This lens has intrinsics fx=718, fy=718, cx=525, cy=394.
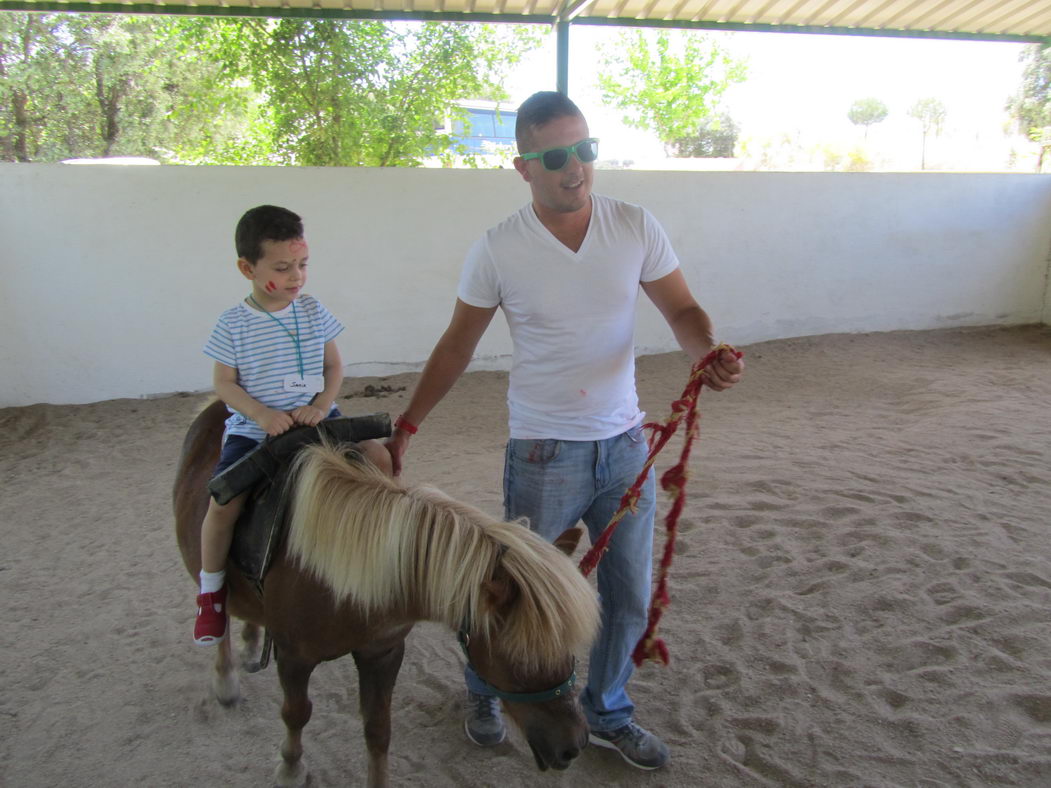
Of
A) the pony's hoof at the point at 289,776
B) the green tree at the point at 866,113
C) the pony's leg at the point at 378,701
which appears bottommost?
the pony's hoof at the point at 289,776

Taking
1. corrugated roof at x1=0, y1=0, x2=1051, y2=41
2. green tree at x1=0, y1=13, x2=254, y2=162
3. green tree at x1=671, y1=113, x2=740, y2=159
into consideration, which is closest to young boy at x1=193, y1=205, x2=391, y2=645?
corrugated roof at x1=0, y1=0, x2=1051, y2=41

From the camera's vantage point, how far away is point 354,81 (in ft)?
28.8

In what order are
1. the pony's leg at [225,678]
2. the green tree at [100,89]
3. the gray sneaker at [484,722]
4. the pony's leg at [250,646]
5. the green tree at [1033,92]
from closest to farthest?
the gray sneaker at [484,722], the pony's leg at [225,678], the pony's leg at [250,646], the green tree at [100,89], the green tree at [1033,92]

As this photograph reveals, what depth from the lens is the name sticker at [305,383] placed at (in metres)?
2.16

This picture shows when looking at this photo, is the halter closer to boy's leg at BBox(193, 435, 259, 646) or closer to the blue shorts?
boy's leg at BBox(193, 435, 259, 646)

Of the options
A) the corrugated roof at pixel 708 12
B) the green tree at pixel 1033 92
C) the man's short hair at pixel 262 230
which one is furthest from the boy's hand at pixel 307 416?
the green tree at pixel 1033 92

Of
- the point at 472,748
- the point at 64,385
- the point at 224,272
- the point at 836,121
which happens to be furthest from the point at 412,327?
the point at 836,121

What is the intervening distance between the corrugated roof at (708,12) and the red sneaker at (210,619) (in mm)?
5785

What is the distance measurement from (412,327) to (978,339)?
6104 millimetres

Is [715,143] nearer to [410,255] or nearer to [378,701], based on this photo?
[410,255]

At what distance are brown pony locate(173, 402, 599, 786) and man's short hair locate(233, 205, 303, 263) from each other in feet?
2.06

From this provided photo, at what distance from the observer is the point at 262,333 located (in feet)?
7.07

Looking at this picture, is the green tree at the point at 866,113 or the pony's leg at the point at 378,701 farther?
the green tree at the point at 866,113

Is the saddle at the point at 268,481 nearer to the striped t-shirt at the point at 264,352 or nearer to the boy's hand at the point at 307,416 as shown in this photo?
the boy's hand at the point at 307,416
